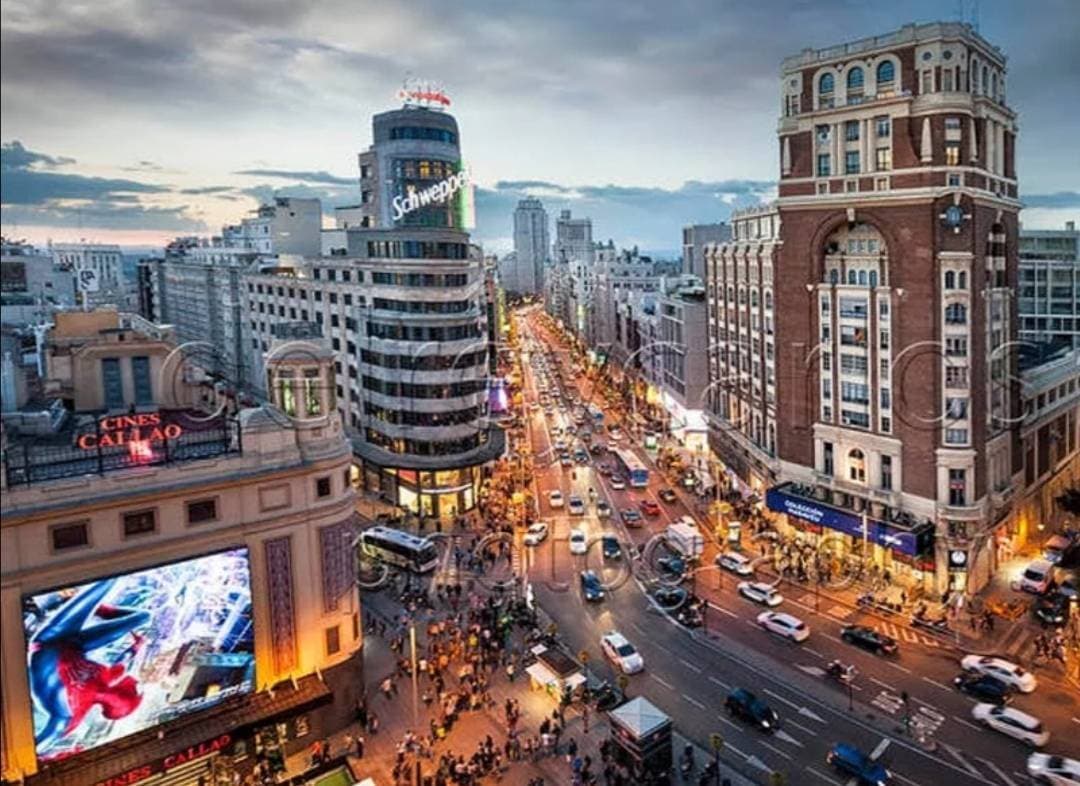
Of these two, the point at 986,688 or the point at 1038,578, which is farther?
the point at 1038,578

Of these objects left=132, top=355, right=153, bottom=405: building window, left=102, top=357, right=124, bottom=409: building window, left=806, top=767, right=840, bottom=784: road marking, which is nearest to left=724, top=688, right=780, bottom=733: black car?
left=806, top=767, right=840, bottom=784: road marking

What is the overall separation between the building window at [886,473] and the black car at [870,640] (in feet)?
40.5

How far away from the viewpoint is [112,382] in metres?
46.9

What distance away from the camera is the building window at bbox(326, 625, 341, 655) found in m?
38.9

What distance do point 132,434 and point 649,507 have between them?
164 feet

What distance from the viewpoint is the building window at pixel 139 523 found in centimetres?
3291

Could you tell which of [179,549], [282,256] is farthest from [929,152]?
[282,256]

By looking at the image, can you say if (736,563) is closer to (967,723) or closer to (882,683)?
(882,683)

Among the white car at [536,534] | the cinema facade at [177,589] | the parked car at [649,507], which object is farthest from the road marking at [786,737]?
the parked car at [649,507]

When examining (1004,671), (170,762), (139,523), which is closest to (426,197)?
(139,523)

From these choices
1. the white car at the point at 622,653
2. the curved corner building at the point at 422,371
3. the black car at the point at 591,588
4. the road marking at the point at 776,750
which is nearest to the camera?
the road marking at the point at 776,750

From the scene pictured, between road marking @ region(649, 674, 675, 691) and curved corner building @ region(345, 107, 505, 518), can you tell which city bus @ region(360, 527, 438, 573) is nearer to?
curved corner building @ region(345, 107, 505, 518)

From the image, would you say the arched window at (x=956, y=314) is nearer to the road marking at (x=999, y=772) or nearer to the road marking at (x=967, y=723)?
the road marking at (x=967, y=723)

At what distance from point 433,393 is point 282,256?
2060 inches
